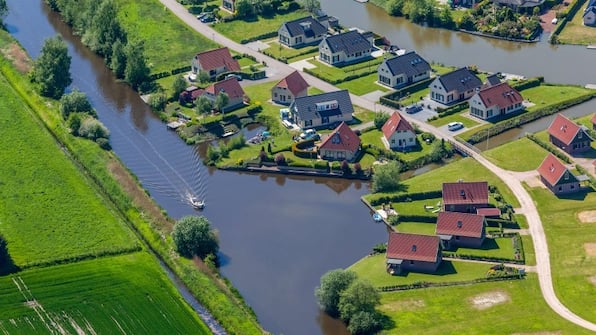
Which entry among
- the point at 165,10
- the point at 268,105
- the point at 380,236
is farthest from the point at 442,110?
the point at 165,10

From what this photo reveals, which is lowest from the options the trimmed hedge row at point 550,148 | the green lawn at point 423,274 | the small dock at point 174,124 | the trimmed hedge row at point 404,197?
the trimmed hedge row at point 550,148

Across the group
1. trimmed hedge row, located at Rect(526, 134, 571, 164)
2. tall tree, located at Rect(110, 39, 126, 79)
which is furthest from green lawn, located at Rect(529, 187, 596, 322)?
tall tree, located at Rect(110, 39, 126, 79)

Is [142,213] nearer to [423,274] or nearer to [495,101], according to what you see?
[423,274]

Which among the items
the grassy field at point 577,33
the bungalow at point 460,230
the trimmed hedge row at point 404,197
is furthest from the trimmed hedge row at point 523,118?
the bungalow at point 460,230

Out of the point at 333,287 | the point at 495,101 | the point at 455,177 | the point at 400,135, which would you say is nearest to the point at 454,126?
the point at 495,101

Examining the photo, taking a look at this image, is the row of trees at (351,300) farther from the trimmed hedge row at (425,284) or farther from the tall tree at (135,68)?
the tall tree at (135,68)

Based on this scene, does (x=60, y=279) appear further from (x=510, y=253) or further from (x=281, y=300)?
(x=510, y=253)
